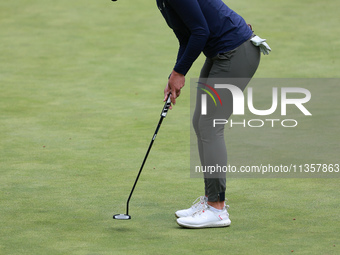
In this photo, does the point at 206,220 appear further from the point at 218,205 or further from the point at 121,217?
the point at 121,217

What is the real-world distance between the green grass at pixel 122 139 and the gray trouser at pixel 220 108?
1.03 feet

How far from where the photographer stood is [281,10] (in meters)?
13.7

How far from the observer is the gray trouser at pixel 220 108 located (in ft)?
14.4

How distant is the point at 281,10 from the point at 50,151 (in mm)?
8217

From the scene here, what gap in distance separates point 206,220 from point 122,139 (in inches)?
108

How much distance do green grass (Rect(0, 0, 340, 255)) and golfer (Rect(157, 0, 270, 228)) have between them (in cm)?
16

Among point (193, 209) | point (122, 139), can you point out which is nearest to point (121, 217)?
point (193, 209)

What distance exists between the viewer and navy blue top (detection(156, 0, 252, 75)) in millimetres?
4133

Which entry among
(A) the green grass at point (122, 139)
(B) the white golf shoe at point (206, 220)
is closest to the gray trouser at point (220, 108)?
(B) the white golf shoe at point (206, 220)

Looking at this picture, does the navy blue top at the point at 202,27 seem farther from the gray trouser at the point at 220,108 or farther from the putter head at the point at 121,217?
the putter head at the point at 121,217

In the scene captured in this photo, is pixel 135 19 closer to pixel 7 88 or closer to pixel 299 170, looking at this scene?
pixel 7 88

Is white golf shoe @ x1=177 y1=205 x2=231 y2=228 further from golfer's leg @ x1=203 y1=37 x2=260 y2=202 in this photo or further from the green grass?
golfer's leg @ x1=203 y1=37 x2=260 y2=202

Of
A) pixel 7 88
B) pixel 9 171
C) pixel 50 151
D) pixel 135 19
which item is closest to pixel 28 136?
pixel 50 151

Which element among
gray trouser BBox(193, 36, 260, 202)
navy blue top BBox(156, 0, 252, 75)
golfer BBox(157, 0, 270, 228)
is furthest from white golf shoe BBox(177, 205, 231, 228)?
navy blue top BBox(156, 0, 252, 75)
